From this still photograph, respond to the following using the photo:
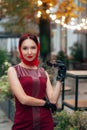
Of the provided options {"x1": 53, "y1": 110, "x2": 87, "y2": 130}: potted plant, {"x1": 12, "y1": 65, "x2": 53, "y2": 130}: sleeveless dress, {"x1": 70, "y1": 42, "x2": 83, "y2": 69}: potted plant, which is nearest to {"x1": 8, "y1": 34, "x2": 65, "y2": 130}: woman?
{"x1": 12, "y1": 65, "x2": 53, "y2": 130}: sleeveless dress

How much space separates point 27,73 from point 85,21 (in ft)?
53.4

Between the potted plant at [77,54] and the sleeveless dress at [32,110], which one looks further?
the potted plant at [77,54]

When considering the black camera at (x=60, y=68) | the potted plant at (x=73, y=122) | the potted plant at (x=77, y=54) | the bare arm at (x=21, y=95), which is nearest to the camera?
the bare arm at (x=21, y=95)

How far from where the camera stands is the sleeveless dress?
3254 millimetres

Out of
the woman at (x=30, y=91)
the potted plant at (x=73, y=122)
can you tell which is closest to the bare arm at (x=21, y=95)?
the woman at (x=30, y=91)

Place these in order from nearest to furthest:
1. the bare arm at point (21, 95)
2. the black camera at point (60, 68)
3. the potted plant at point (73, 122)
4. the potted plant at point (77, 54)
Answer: the bare arm at point (21, 95) < the black camera at point (60, 68) < the potted plant at point (73, 122) < the potted plant at point (77, 54)

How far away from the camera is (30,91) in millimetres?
3273

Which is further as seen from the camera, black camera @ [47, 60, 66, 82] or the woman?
black camera @ [47, 60, 66, 82]

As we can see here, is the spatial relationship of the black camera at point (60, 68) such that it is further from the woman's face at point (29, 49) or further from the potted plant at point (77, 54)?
the potted plant at point (77, 54)

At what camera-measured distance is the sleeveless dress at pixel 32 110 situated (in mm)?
3254

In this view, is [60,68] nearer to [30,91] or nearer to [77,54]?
[30,91]

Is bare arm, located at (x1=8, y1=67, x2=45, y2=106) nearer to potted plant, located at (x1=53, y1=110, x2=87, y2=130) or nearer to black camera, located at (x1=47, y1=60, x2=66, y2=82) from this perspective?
black camera, located at (x1=47, y1=60, x2=66, y2=82)

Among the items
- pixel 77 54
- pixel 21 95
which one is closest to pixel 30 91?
pixel 21 95

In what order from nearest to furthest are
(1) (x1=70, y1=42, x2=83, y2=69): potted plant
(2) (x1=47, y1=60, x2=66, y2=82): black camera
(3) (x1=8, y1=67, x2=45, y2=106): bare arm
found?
(3) (x1=8, y1=67, x2=45, y2=106): bare arm → (2) (x1=47, y1=60, x2=66, y2=82): black camera → (1) (x1=70, y1=42, x2=83, y2=69): potted plant
